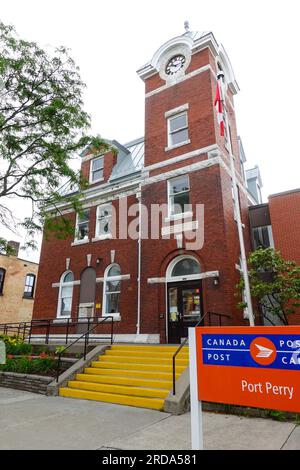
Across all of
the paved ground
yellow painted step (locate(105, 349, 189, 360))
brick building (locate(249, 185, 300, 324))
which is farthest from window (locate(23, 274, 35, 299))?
the paved ground

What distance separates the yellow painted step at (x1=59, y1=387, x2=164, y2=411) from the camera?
7.14 metres

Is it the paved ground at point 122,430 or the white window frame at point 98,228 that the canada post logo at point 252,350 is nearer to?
the paved ground at point 122,430

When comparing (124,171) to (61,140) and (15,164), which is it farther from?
(15,164)

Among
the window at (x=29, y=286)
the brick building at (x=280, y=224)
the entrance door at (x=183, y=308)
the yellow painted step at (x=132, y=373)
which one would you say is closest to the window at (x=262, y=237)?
the brick building at (x=280, y=224)

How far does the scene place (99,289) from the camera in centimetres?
1552

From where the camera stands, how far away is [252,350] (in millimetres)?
3727

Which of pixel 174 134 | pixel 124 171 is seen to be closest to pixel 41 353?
pixel 124 171

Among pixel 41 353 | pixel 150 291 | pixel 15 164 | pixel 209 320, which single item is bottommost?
pixel 41 353

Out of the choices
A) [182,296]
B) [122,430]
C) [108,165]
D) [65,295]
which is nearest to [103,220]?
[108,165]

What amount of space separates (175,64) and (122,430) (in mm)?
17008

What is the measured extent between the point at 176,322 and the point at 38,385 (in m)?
5.60

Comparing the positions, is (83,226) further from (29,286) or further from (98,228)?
(29,286)

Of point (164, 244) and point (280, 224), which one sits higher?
point (280, 224)
